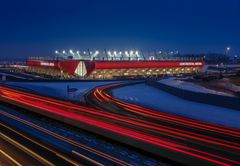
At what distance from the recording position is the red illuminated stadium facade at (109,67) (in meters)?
95.4

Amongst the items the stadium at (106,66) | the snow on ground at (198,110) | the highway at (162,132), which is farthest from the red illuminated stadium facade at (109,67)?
the highway at (162,132)

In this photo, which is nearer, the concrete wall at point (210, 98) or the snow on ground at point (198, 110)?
the snow on ground at point (198, 110)

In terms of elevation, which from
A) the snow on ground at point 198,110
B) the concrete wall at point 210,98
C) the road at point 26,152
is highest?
the road at point 26,152

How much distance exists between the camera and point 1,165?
679 inches

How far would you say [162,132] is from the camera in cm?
2366

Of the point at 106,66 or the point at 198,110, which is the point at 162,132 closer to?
the point at 198,110

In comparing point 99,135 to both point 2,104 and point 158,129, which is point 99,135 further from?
point 2,104

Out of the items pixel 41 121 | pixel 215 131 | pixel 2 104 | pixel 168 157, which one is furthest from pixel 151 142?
pixel 2 104

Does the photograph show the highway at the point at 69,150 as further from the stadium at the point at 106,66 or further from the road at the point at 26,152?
the stadium at the point at 106,66

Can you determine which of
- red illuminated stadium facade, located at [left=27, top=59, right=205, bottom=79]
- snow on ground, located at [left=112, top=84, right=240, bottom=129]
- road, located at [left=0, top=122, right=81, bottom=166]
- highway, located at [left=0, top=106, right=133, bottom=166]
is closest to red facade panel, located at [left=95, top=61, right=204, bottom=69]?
red illuminated stadium facade, located at [left=27, top=59, right=205, bottom=79]

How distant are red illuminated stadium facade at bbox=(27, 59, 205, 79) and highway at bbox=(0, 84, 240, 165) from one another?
192ft

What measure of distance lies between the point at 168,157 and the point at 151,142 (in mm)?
1942

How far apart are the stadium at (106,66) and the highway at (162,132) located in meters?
58.7

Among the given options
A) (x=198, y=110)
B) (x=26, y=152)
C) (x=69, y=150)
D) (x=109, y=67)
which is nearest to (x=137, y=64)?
(x=109, y=67)
